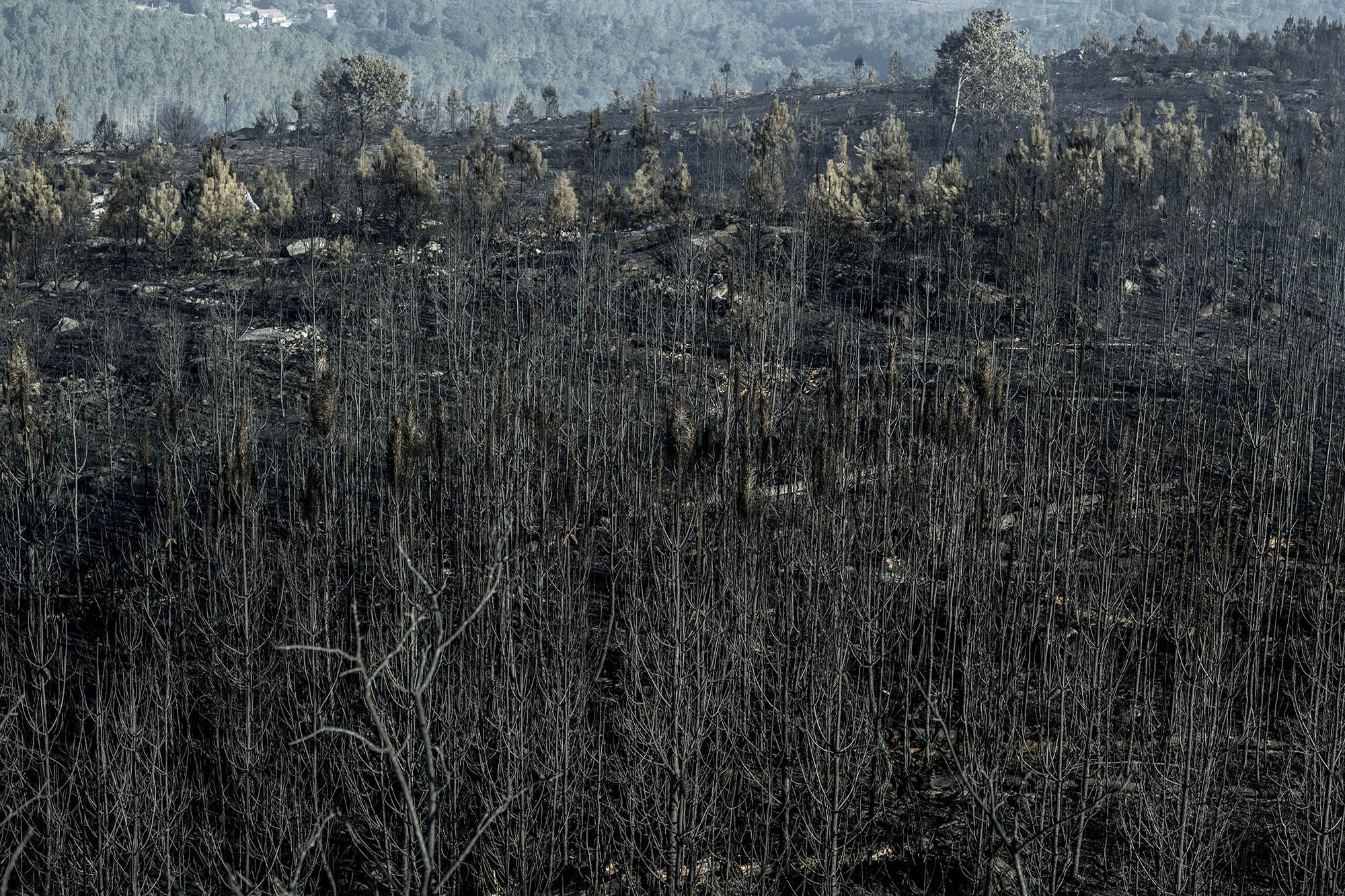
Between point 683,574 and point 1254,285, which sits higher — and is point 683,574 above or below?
below

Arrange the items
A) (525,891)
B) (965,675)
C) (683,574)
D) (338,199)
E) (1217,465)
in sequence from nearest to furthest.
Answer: (525,891) → (965,675) → (683,574) → (1217,465) → (338,199)

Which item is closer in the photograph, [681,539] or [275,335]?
[681,539]

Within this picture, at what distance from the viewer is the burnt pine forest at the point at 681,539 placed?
45.6ft

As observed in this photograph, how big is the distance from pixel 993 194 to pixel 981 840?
43.0 metres

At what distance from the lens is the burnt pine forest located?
13.9 meters

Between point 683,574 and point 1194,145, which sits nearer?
point 683,574

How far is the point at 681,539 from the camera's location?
662 inches

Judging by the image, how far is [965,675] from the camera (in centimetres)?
1511

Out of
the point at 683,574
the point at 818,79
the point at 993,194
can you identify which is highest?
the point at 818,79

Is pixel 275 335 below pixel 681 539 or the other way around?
the other way around

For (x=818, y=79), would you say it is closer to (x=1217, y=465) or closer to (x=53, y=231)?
(x=53, y=231)

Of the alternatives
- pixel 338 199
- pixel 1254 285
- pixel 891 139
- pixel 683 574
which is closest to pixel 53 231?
pixel 338 199

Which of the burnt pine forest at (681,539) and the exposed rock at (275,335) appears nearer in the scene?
the burnt pine forest at (681,539)

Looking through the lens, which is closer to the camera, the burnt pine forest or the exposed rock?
the burnt pine forest
